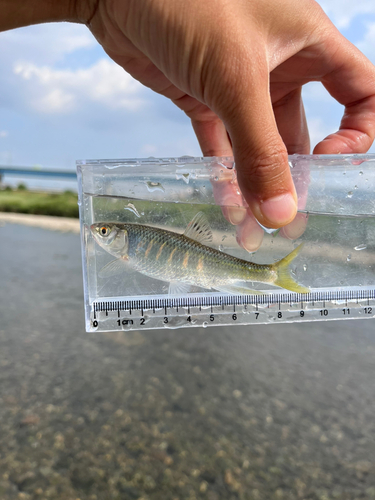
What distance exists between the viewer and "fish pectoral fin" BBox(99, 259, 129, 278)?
1.60 m

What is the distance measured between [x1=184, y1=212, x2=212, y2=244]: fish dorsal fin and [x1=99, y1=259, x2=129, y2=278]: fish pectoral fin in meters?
0.32

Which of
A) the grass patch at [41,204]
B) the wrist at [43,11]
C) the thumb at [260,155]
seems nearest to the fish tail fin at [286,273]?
the thumb at [260,155]

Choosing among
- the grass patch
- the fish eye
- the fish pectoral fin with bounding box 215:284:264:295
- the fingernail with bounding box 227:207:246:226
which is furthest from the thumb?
the grass patch

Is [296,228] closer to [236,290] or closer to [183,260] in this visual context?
[236,290]

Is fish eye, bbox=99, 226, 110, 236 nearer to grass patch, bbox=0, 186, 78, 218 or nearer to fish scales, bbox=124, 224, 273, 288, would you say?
fish scales, bbox=124, 224, 273, 288

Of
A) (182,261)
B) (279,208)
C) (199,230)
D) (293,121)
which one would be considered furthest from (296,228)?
(293,121)

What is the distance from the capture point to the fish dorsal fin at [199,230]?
163cm

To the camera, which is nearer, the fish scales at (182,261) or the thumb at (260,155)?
the thumb at (260,155)

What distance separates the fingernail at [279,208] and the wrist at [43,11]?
4.01ft

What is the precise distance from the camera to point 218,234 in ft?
5.41

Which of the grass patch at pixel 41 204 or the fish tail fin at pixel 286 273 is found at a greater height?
the grass patch at pixel 41 204

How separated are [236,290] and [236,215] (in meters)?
0.38

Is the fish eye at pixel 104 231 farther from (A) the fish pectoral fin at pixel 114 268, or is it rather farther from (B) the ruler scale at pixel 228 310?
(B) the ruler scale at pixel 228 310

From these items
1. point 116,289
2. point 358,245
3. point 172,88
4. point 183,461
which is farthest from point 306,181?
point 183,461
